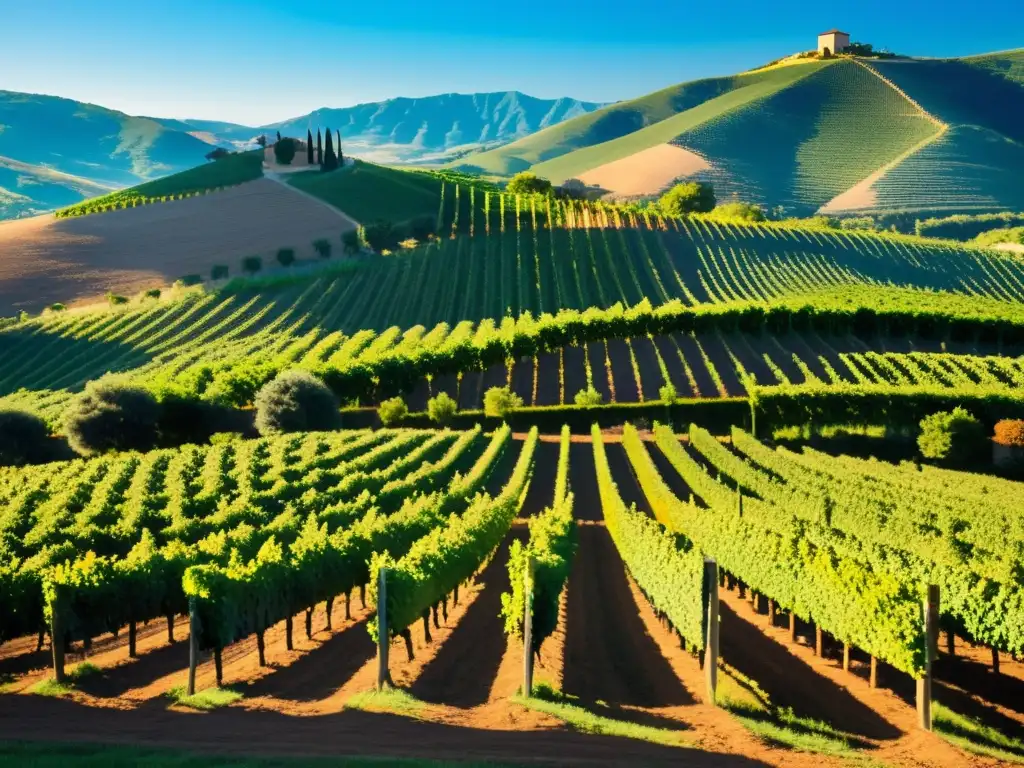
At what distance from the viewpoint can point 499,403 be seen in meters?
59.3

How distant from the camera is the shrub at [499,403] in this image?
195ft

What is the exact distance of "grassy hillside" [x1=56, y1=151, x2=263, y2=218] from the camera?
125188mm

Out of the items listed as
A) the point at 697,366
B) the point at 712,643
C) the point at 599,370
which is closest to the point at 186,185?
the point at 599,370

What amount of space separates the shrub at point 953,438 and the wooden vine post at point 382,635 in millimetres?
43331

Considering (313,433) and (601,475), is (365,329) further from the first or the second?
(601,475)

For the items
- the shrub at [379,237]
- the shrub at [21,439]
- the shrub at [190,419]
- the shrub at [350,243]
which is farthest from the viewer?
the shrub at [379,237]

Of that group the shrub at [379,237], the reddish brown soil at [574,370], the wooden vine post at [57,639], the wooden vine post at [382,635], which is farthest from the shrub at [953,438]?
the shrub at [379,237]

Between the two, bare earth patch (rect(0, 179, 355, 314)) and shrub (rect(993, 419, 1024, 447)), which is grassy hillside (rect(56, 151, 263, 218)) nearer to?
bare earth patch (rect(0, 179, 355, 314))

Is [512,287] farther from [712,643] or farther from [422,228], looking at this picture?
[712,643]

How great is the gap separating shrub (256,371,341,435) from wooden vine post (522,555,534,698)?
3748 centimetres

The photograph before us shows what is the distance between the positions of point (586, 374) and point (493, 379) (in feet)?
22.5

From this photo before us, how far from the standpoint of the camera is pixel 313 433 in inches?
2013

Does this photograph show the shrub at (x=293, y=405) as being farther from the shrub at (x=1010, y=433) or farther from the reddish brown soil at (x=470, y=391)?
the shrub at (x=1010, y=433)

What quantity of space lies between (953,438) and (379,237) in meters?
71.4
